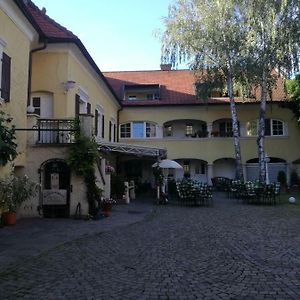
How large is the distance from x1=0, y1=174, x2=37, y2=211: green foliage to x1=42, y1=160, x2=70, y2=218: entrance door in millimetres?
1258

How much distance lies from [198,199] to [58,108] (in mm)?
7949

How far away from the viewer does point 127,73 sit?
40.9 meters

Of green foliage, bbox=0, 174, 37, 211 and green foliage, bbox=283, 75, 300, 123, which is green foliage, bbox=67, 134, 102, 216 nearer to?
green foliage, bbox=0, 174, 37, 211

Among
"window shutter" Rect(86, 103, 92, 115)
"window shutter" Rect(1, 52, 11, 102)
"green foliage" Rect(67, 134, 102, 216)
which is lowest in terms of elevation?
"green foliage" Rect(67, 134, 102, 216)

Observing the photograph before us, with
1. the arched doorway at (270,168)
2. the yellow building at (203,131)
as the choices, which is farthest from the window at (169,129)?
the arched doorway at (270,168)

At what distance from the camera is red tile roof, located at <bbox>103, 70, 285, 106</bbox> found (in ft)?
115

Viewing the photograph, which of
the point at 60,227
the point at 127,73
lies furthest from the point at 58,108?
the point at 127,73

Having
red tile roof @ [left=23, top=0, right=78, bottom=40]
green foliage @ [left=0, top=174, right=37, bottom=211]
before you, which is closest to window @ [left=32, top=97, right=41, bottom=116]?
red tile roof @ [left=23, top=0, right=78, bottom=40]

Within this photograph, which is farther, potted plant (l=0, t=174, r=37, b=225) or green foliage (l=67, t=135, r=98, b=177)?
green foliage (l=67, t=135, r=98, b=177)

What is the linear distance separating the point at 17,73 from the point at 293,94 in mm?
23128

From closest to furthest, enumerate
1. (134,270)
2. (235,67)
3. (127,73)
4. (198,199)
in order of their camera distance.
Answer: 1. (134,270)
2. (198,199)
3. (235,67)
4. (127,73)

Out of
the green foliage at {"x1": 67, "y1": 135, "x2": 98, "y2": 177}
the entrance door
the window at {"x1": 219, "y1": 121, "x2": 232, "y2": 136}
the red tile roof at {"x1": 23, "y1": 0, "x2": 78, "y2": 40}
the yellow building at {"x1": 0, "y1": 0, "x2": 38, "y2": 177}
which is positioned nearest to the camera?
the yellow building at {"x1": 0, "y1": 0, "x2": 38, "y2": 177}

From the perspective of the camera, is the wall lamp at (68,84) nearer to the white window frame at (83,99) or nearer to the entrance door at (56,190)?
the white window frame at (83,99)

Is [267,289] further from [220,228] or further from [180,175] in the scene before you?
[180,175]
